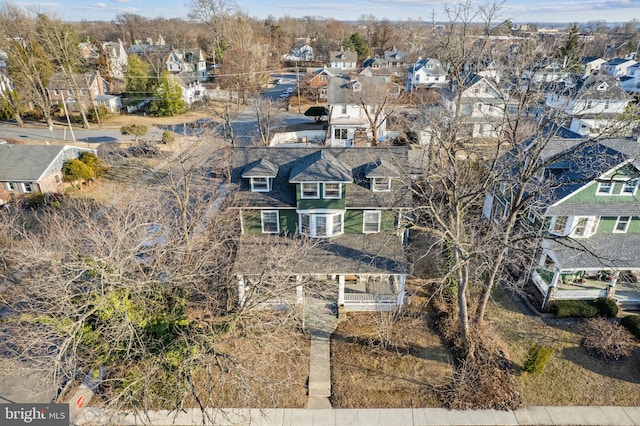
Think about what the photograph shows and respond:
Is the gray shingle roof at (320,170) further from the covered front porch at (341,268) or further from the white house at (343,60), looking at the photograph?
the white house at (343,60)

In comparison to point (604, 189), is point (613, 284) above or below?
below

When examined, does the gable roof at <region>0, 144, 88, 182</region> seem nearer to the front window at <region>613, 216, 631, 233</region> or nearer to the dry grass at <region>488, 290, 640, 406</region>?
the dry grass at <region>488, 290, 640, 406</region>

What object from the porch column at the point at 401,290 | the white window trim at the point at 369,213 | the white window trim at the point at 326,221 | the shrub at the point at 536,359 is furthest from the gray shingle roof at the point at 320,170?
the shrub at the point at 536,359

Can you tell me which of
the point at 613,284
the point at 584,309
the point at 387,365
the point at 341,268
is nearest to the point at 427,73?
the point at 613,284

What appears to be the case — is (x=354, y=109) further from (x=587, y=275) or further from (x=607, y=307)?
(x=607, y=307)

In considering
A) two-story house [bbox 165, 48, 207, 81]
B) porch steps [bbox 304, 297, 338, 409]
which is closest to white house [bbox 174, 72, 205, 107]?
two-story house [bbox 165, 48, 207, 81]

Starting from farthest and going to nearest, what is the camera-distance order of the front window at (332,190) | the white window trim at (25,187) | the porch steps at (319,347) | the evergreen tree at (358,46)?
the evergreen tree at (358,46) → the white window trim at (25,187) → the front window at (332,190) → the porch steps at (319,347)

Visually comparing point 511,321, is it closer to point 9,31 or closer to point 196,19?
point 9,31
